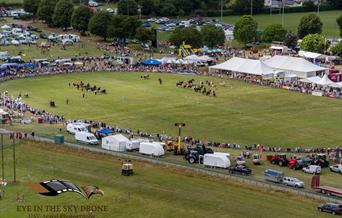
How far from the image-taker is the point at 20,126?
2366 inches

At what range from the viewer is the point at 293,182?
43781 millimetres

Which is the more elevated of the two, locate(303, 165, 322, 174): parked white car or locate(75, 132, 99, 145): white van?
locate(75, 132, 99, 145): white van

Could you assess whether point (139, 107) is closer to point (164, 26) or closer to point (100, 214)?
point (100, 214)

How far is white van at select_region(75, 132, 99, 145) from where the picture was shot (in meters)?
53.9

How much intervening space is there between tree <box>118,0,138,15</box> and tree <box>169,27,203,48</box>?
29357 mm

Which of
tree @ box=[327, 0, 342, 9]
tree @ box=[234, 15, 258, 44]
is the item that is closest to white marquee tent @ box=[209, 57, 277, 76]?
tree @ box=[234, 15, 258, 44]

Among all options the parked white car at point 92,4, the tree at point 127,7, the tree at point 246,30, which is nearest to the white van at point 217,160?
the tree at point 246,30

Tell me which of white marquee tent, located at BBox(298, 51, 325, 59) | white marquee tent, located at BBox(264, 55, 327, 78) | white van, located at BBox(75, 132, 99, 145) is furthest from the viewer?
white marquee tent, located at BBox(298, 51, 325, 59)

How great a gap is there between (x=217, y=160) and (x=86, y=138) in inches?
455

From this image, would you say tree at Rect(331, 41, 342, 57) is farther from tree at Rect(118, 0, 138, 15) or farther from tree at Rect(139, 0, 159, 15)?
tree at Rect(139, 0, 159, 15)

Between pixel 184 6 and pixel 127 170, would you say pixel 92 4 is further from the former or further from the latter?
pixel 127 170

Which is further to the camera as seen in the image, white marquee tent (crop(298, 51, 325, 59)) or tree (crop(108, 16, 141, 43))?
tree (crop(108, 16, 141, 43))

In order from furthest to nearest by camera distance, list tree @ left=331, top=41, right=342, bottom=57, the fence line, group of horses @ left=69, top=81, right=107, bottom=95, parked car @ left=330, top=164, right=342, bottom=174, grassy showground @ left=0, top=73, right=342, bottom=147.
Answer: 1. tree @ left=331, top=41, right=342, bottom=57
2. group of horses @ left=69, top=81, right=107, bottom=95
3. grassy showground @ left=0, top=73, right=342, bottom=147
4. parked car @ left=330, top=164, right=342, bottom=174
5. the fence line

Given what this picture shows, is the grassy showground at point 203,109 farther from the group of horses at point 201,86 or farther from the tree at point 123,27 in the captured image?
the tree at point 123,27
